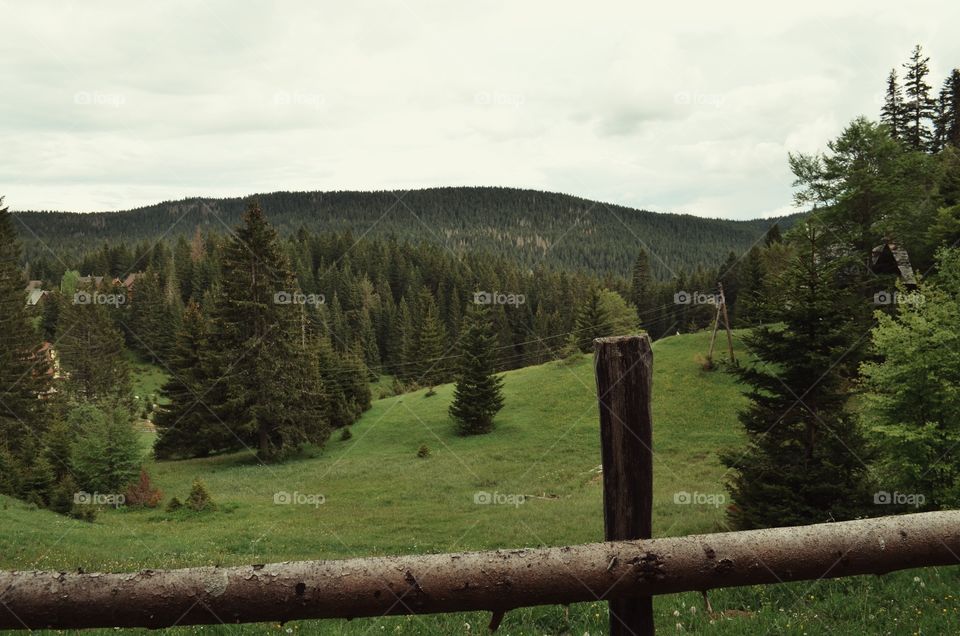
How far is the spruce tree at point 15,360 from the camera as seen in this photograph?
161 ft

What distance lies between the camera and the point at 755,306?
50.2ft

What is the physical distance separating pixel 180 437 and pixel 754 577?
185ft

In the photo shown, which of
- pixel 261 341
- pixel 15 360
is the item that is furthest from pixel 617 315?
pixel 15 360

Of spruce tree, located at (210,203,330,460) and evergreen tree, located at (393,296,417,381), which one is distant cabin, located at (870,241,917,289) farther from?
evergreen tree, located at (393,296,417,381)

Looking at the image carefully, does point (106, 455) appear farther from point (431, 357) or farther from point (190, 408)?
point (431, 357)

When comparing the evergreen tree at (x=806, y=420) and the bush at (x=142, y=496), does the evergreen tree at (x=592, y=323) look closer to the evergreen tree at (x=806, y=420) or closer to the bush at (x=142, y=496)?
the bush at (x=142, y=496)

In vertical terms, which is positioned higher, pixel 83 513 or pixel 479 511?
pixel 83 513

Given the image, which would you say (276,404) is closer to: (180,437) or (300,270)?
(180,437)

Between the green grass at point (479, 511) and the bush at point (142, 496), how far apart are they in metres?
1.67

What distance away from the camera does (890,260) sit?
41.7m

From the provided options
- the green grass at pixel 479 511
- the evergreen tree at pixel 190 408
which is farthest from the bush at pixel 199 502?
the evergreen tree at pixel 190 408

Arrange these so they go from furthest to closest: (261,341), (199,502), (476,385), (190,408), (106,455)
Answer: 1. (190,408)
2. (476,385)
3. (261,341)
4. (106,455)
5. (199,502)

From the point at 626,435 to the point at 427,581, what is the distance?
1.66 meters

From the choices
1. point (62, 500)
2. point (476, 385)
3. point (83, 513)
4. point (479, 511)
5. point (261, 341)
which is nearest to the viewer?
point (83, 513)
